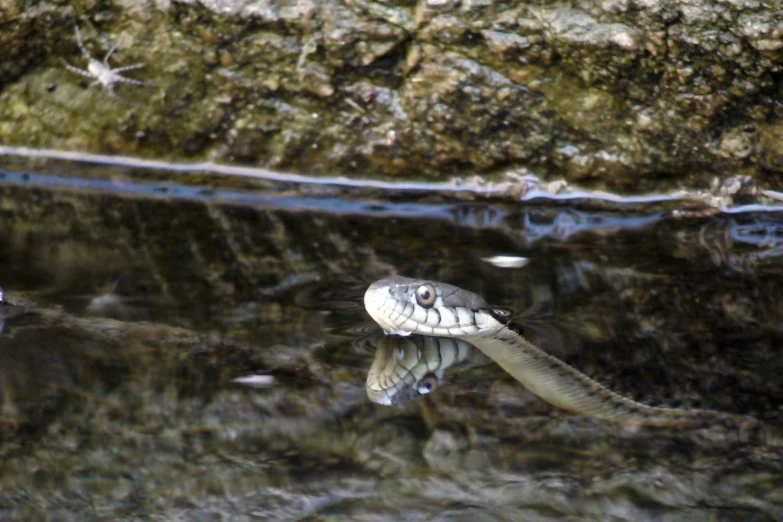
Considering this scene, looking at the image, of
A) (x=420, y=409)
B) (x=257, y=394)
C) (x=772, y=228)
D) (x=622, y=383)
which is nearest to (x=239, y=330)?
(x=257, y=394)

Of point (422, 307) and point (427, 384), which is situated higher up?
point (422, 307)

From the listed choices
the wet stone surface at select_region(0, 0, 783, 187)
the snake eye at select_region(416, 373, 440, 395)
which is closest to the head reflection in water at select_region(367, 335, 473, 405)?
the snake eye at select_region(416, 373, 440, 395)

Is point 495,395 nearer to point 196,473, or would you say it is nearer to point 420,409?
point 420,409

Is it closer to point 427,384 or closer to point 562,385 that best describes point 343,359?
point 427,384

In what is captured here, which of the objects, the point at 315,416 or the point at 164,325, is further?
the point at 164,325

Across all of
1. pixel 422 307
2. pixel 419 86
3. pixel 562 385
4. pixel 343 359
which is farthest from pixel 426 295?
pixel 419 86

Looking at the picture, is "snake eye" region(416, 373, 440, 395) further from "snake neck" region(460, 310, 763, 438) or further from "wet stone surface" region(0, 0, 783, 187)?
"wet stone surface" region(0, 0, 783, 187)

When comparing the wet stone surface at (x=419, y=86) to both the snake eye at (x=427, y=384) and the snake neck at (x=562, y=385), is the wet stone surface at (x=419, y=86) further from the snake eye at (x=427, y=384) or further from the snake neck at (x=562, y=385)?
the snake eye at (x=427, y=384)
